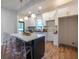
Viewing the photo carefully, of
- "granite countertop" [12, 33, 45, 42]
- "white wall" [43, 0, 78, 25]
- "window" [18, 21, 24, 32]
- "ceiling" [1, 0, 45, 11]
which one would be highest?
"ceiling" [1, 0, 45, 11]

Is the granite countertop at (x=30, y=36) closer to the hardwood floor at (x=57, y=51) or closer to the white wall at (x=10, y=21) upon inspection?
the white wall at (x=10, y=21)

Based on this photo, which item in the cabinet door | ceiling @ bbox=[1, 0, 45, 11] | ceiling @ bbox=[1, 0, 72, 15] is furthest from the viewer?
the cabinet door

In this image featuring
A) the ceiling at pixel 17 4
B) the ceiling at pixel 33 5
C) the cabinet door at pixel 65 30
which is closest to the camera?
the ceiling at pixel 17 4

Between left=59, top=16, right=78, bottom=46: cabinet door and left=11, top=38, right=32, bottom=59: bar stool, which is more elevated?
left=59, top=16, right=78, bottom=46: cabinet door

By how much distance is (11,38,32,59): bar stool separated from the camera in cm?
181

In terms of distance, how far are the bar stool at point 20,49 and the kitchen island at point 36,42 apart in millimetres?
85

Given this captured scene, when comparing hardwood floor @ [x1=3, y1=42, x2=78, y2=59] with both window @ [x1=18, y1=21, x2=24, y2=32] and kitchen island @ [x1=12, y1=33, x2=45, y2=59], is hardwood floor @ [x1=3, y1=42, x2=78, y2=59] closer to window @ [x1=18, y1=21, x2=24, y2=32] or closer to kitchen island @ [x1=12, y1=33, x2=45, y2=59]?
kitchen island @ [x1=12, y1=33, x2=45, y2=59]

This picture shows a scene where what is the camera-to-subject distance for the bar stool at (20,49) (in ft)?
5.94

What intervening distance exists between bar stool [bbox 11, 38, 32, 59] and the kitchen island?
0.28 ft

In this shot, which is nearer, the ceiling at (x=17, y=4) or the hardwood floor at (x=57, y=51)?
the ceiling at (x=17, y=4)

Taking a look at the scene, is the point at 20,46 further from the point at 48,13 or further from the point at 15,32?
the point at 48,13

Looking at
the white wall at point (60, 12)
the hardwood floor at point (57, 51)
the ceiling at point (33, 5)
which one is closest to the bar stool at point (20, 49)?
the hardwood floor at point (57, 51)

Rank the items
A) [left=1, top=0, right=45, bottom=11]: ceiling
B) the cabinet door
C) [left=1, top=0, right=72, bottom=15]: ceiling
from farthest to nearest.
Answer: the cabinet door
[left=1, top=0, right=72, bottom=15]: ceiling
[left=1, top=0, right=45, bottom=11]: ceiling

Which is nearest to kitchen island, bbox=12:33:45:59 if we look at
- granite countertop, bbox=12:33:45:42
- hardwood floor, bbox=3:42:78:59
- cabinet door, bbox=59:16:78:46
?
granite countertop, bbox=12:33:45:42
